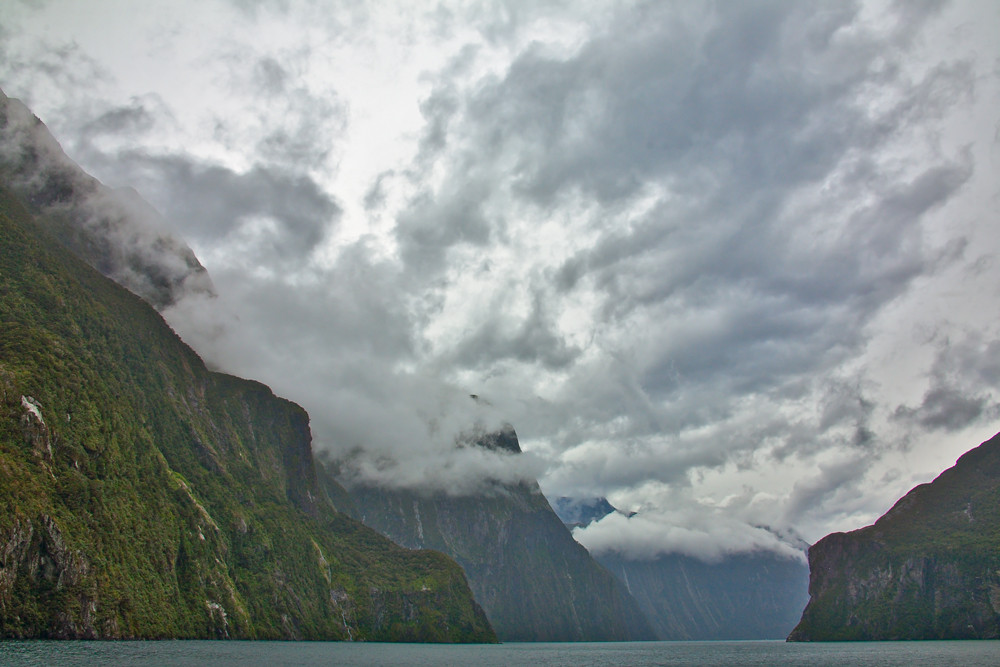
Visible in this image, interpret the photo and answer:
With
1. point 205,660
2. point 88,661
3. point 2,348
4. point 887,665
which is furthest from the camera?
point 2,348

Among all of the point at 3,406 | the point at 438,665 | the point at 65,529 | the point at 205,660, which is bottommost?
the point at 438,665

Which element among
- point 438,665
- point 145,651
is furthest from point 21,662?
point 438,665

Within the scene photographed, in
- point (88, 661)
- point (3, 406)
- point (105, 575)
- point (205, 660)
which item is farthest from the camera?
point (105, 575)

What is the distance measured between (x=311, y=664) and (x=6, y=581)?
68.4m

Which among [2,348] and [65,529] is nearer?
[65,529]

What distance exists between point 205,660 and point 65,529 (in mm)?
75751

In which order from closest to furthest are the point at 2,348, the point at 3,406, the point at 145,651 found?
the point at 145,651, the point at 3,406, the point at 2,348

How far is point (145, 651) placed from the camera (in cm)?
13188

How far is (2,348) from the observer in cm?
19938

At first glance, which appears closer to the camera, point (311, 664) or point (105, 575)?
point (311, 664)

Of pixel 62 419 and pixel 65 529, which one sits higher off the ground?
pixel 62 419

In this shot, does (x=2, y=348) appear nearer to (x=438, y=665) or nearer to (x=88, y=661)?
(x=88, y=661)

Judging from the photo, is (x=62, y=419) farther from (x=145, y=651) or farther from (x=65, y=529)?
(x=145, y=651)

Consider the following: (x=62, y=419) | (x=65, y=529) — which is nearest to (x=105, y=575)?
(x=65, y=529)
